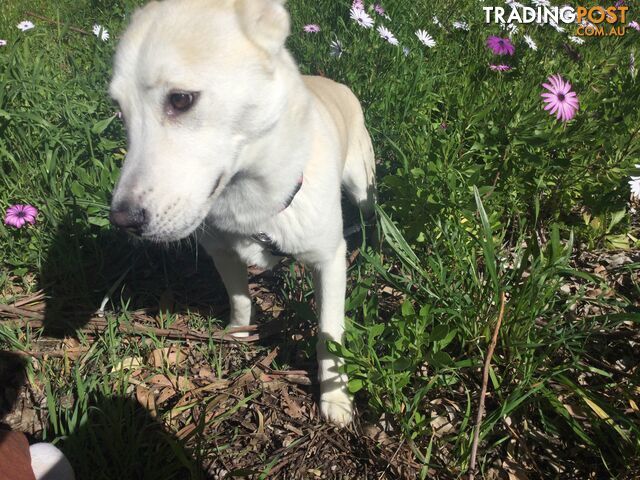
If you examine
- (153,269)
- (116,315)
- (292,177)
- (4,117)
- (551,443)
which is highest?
(4,117)

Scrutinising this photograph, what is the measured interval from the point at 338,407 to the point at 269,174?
40.3 inches

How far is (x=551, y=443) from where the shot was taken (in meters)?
1.79

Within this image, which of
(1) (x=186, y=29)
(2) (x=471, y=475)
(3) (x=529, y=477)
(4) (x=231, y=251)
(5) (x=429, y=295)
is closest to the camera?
(1) (x=186, y=29)

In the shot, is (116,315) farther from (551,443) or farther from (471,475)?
(551,443)

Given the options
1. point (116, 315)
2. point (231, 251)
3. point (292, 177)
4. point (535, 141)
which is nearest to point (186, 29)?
point (292, 177)

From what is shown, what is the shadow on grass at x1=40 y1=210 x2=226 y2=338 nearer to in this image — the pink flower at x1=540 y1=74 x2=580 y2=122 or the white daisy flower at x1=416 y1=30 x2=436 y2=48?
the pink flower at x1=540 y1=74 x2=580 y2=122

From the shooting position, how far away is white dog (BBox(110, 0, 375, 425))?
4.52ft

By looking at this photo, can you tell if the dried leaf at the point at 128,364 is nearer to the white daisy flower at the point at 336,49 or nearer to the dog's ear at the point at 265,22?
the dog's ear at the point at 265,22

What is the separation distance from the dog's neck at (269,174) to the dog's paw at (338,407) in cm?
79

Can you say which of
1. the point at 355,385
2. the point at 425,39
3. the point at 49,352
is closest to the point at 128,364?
the point at 49,352

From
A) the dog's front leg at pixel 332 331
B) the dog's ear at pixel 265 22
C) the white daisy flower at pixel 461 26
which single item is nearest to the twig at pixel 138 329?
the dog's front leg at pixel 332 331

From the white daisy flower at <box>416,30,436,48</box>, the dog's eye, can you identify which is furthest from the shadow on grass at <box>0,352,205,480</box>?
the white daisy flower at <box>416,30,436,48</box>

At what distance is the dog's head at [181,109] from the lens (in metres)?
1.35

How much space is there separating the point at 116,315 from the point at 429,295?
5.11 feet
